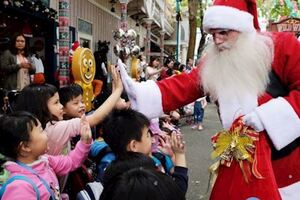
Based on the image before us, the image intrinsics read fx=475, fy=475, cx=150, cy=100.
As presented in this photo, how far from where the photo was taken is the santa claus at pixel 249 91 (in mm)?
2309

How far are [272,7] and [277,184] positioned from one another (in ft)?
63.9

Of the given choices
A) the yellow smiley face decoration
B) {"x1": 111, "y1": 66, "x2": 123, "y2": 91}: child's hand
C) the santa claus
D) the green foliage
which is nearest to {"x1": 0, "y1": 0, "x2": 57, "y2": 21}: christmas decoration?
the yellow smiley face decoration

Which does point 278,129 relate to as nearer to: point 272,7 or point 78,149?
point 78,149

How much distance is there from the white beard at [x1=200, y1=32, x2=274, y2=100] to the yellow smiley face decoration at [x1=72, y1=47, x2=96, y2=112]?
290 centimetres

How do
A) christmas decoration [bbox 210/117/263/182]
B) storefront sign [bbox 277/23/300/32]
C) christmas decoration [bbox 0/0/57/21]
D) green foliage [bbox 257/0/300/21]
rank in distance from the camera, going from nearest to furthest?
christmas decoration [bbox 210/117/263/182] < christmas decoration [bbox 0/0/57/21] < storefront sign [bbox 277/23/300/32] < green foliage [bbox 257/0/300/21]

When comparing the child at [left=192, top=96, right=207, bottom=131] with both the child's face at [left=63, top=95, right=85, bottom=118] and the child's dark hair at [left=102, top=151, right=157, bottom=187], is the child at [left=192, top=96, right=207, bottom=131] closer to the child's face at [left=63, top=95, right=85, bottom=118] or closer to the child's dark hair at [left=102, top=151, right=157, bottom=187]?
the child's face at [left=63, top=95, right=85, bottom=118]

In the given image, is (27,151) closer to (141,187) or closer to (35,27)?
(141,187)

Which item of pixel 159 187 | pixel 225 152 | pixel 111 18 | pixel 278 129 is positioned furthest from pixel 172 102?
pixel 111 18

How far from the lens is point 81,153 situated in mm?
2564

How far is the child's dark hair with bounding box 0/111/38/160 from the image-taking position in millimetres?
2223

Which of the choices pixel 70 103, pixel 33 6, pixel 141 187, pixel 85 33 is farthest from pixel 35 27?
pixel 141 187

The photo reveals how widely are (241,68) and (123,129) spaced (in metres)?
0.71

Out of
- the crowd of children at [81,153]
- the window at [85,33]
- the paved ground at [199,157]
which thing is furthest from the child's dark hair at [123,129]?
the window at [85,33]

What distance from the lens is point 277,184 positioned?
2.45 meters
